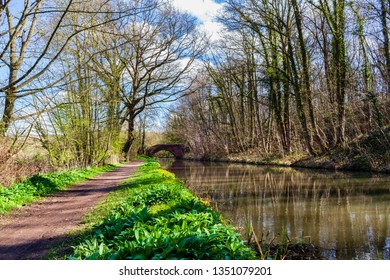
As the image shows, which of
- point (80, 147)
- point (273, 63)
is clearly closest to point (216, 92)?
point (273, 63)

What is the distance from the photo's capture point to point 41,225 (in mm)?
7055

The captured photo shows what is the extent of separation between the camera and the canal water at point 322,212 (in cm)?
643

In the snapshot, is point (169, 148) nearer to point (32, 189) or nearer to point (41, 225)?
point (32, 189)

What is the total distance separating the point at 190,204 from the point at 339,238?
2789 millimetres

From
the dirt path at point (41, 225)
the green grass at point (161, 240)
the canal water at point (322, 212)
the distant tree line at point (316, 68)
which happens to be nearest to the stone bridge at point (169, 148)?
the distant tree line at point (316, 68)

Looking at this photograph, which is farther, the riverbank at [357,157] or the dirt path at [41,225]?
the riverbank at [357,157]

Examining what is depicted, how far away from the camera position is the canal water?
21.1 ft

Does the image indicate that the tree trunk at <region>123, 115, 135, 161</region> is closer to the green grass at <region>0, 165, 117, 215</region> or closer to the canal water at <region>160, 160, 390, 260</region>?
the green grass at <region>0, 165, 117, 215</region>

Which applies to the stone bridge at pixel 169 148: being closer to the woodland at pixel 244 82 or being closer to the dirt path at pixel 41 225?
the woodland at pixel 244 82

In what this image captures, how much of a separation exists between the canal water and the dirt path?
3428 millimetres

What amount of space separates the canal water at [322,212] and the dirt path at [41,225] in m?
3.43

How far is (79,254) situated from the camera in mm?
4461

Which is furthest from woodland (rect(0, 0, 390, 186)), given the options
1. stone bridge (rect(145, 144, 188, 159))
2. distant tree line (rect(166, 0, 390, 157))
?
stone bridge (rect(145, 144, 188, 159))
